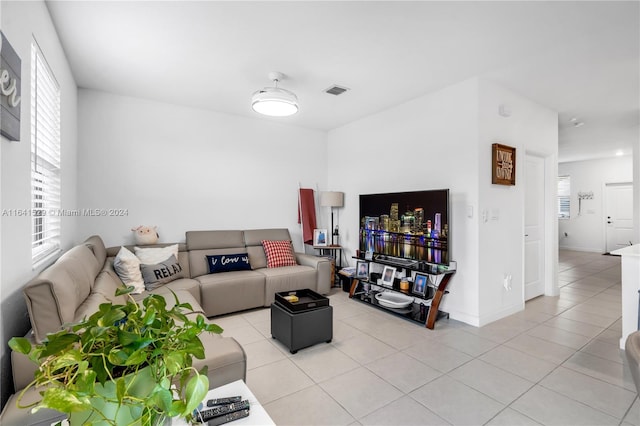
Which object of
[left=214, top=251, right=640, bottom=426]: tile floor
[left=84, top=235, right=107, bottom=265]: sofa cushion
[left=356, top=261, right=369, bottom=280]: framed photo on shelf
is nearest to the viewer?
[left=214, top=251, right=640, bottom=426]: tile floor

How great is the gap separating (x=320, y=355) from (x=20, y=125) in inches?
102

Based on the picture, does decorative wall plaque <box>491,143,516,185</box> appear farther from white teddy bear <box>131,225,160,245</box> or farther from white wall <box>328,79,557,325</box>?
white teddy bear <box>131,225,160,245</box>

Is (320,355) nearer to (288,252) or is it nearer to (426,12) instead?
(288,252)

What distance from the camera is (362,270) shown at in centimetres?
430

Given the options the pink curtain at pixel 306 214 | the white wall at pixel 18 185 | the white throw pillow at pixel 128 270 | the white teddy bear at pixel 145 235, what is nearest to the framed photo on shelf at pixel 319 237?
the pink curtain at pixel 306 214

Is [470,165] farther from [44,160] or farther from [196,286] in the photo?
[44,160]

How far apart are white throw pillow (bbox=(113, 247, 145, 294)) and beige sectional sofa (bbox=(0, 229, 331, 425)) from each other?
84 millimetres

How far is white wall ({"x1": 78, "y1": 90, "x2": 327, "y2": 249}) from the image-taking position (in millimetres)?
3703

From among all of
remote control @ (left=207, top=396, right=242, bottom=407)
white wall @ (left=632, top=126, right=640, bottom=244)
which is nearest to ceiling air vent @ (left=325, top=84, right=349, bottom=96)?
remote control @ (left=207, top=396, right=242, bottom=407)

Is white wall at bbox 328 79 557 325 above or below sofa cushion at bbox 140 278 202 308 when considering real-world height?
above

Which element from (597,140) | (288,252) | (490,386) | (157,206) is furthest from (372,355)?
(597,140)

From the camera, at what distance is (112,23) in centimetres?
233

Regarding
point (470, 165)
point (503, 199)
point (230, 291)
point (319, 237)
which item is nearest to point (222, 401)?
point (230, 291)

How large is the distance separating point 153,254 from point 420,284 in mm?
3136
